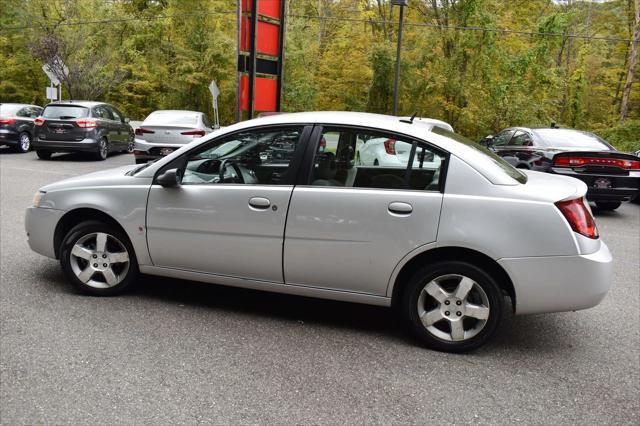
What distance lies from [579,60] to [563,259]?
3901 centimetres

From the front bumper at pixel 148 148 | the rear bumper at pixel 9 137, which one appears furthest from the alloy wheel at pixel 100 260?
the rear bumper at pixel 9 137

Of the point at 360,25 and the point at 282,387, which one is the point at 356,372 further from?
the point at 360,25

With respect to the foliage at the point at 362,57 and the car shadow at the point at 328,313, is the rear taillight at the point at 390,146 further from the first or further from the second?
the foliage at the point at 362,57

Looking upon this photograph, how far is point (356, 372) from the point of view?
11.7 feet

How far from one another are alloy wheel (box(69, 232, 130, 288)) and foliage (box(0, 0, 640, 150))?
935 inches

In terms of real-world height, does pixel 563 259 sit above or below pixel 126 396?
above

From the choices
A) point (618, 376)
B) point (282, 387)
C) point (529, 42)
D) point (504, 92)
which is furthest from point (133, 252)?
point (529, 42)

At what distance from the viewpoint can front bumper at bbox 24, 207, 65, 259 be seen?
190 inches

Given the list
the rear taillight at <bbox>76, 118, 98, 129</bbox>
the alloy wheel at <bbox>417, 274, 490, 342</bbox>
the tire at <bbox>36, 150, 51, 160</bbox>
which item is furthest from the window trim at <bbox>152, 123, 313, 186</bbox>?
the tire at <bbox>36, 150, 51, 160</bbox>

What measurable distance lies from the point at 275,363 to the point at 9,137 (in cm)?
1752

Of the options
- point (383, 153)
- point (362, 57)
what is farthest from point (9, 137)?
point (362, 57)

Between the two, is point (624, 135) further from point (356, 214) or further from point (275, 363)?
point (275, 363)

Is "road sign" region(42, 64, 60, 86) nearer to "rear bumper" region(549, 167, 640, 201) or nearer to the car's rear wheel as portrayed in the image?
the car's rear wheel

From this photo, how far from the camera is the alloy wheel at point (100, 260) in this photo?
4.68 metres
